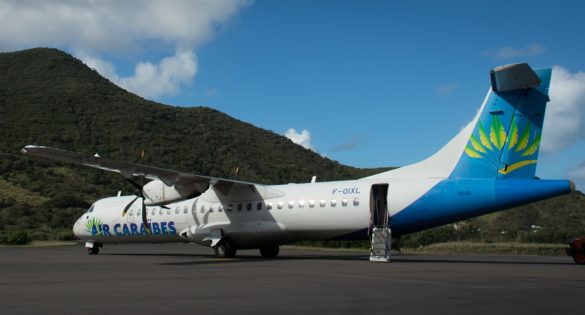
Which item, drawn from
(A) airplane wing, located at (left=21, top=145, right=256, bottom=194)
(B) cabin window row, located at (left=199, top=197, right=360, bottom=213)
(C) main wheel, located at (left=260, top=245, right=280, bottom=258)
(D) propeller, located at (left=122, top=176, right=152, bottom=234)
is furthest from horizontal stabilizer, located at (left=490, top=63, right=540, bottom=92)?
(D) propeller, located at (left=122, top=176, right=152, bottom=234)

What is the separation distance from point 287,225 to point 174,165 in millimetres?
42615

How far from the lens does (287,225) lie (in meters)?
21.6

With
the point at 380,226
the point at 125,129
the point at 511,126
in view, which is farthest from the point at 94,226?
the point at 125,129

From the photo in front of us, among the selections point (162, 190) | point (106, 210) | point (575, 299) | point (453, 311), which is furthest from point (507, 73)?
point (106, 210)

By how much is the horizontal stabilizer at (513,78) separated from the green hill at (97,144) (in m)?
26.5

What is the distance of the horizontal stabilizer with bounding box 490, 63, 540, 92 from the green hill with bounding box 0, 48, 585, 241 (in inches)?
1043

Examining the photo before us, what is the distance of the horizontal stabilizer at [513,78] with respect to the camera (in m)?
16.6

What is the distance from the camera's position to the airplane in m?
17.6

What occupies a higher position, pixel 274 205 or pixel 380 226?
pixel 274 205

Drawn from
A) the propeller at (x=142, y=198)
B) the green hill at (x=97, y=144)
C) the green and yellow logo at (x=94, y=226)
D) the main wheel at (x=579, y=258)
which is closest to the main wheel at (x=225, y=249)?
the propeller at (x=142, y=198)

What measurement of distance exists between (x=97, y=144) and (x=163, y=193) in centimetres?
4505

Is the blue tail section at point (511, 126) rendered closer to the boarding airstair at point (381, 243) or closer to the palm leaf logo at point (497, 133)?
the palm leaf logo at point (497, 133)

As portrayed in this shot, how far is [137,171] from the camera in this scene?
840 inches

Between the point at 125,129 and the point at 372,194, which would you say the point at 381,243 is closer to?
the point at 372,194
